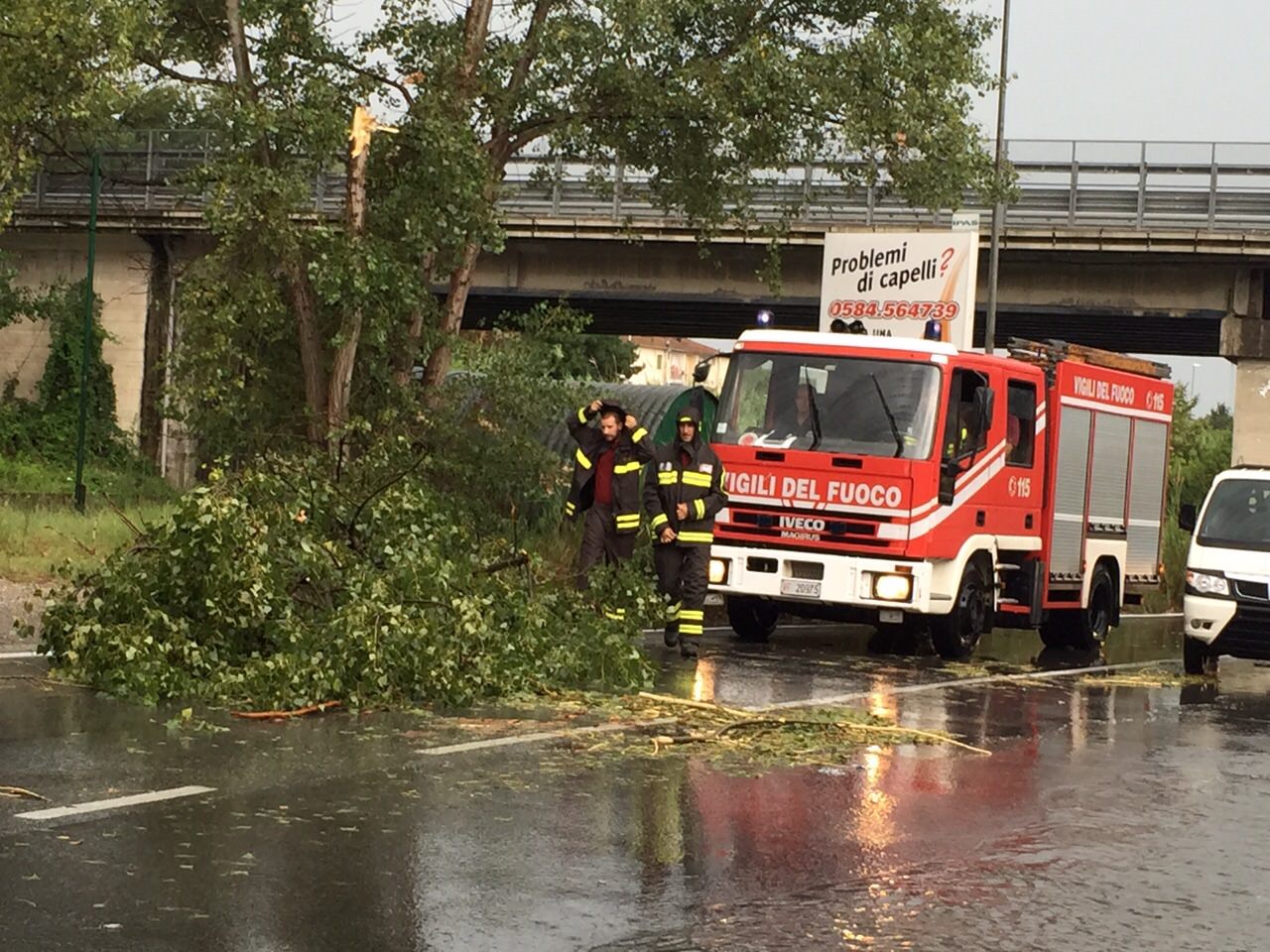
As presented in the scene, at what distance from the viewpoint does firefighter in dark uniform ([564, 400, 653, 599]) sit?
54.4 ft

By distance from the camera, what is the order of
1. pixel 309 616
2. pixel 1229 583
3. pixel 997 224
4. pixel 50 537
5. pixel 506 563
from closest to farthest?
pixel 309 616, pixel 506 563, pixel 1229 583, pixel 50 537, pixel 997 224

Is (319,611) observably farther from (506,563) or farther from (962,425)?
(962,425)

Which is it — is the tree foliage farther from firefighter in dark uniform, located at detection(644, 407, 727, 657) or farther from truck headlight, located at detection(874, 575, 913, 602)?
truck headlight, located at detection(874, 575, 913, 602)

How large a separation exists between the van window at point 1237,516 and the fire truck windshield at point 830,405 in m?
2.69

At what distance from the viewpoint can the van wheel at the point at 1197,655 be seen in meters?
17.7

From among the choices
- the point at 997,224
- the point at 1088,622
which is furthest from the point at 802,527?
the point at 997,224

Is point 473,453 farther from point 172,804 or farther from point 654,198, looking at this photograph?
point 172,804

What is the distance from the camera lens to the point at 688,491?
16312mm

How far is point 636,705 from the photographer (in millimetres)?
12578

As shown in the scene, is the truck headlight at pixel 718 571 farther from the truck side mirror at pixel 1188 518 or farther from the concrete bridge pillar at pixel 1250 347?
the concrete bridge pillar at pixel 1250 347

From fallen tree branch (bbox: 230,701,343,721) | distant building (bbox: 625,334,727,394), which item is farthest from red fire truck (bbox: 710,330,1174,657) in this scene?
distant building (bbox: 625,334,727,394)

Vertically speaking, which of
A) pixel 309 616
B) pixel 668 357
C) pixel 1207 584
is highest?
pixel 668 357

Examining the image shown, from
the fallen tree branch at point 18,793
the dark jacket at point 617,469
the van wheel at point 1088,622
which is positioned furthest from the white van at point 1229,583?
the fallen tree branch at point 18,793

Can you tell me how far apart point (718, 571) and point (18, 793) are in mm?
9961
